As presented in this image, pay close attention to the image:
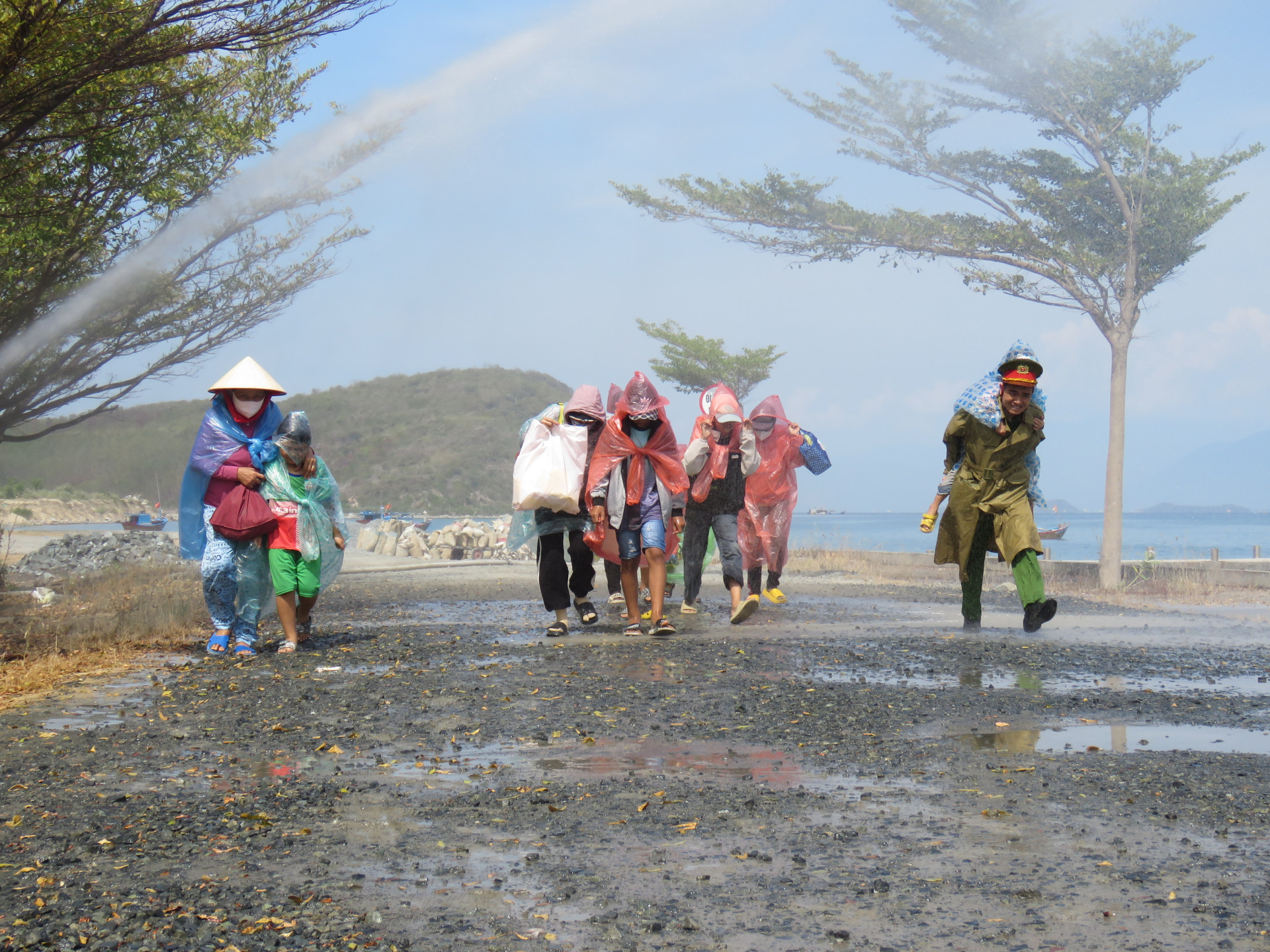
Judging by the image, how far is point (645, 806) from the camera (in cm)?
421

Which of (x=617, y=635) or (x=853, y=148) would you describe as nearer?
(x=617, y=635)

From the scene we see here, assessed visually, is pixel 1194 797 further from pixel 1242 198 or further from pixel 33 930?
pixel 1242 198

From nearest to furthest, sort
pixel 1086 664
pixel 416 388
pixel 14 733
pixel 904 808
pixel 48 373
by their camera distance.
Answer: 1. pixel 904 808
2. pixel 14 733
3. pixel 1086 664
4. pixel 48 373
5. pixel 416 388

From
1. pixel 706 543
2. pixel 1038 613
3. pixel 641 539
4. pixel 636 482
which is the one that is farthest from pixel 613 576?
pixel 1038 613

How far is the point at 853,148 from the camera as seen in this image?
20188mm

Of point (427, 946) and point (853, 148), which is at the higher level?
point (853, 148)

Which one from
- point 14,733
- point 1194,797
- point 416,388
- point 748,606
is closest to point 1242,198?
point 748,606

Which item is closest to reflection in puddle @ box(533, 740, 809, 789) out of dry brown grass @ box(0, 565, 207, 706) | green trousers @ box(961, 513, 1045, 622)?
dry brown grass @ box(0, 565, 207, 706)

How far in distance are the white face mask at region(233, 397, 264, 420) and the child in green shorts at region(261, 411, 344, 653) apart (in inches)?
9.5

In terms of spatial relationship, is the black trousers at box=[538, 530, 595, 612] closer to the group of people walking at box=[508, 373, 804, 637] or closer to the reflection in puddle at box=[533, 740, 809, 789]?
the group of people walking at box=[508, 373, 804, 637]

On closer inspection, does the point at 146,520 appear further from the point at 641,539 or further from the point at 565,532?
the point at 641,539

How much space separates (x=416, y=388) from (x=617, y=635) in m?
112

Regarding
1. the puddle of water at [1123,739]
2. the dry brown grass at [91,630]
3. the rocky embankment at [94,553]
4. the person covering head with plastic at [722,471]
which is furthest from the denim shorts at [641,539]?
the rocky embankment at [94,553]

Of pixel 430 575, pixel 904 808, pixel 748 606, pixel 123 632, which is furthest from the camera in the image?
pixel 430 575
